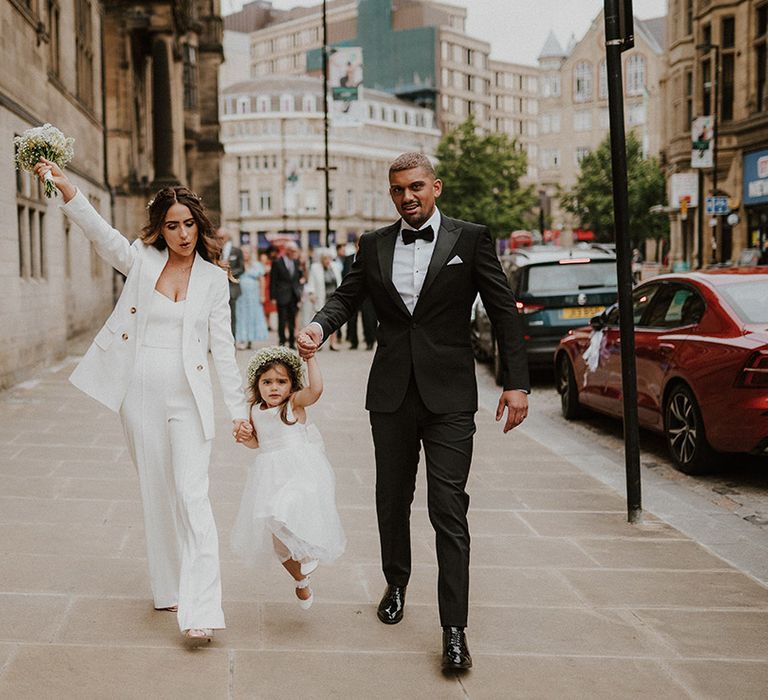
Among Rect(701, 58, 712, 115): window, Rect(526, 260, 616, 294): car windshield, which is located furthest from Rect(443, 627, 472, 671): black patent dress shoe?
Rect(701, 58, 712, 115): window

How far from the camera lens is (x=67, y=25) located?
19.5 meters

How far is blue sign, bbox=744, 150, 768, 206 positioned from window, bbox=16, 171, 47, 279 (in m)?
28.7

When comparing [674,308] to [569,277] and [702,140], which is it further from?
[702,140]

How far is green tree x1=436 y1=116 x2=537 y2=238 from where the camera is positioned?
241 ft

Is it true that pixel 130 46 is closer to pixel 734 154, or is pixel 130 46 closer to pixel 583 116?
pixel 734 154

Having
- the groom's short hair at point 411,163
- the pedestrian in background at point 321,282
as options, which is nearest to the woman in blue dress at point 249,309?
the pedestrian in background at point 321,282

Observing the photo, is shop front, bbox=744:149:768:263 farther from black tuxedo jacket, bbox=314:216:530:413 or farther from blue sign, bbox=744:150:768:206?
black tuxedo jacket, bbox=314:216:530:413

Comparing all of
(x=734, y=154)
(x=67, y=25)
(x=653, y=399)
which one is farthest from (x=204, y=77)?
(x=653, y=399)

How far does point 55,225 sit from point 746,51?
3158 centimetres

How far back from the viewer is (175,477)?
4676 mm

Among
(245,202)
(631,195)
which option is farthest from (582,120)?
(631,195)

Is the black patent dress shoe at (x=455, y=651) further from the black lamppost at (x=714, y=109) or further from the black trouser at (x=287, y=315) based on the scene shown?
the black lamppost at (x=714, y=109)

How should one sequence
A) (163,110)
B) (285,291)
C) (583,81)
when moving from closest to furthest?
(285,291) < (163,110) < (583,81)

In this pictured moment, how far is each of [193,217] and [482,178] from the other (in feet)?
230
